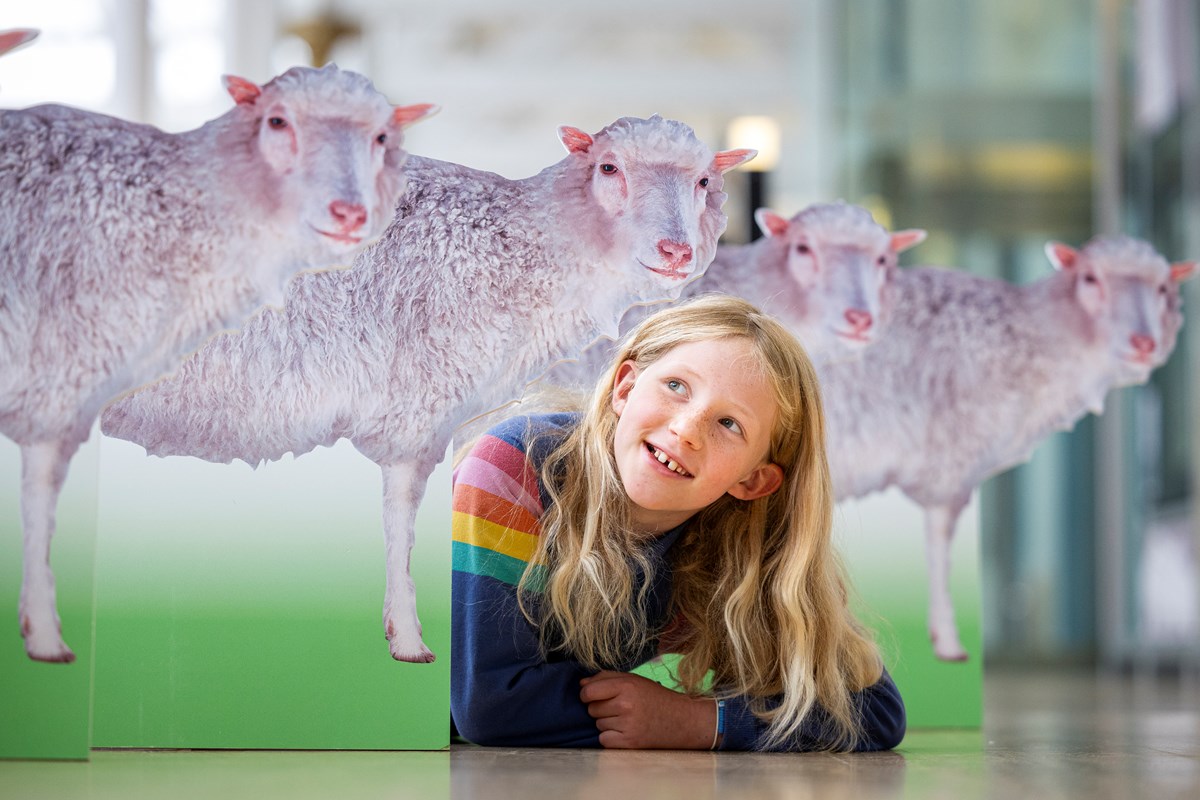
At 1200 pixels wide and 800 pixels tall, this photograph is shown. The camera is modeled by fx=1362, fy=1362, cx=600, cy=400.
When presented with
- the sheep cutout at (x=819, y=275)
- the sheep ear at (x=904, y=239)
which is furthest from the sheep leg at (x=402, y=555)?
the sheep ear at (x=904, y=239)

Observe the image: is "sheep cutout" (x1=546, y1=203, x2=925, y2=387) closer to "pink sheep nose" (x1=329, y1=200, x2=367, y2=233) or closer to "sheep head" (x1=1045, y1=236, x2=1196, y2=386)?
"sheep head" (x1=1045, y1=236, x2=1196, y2=386)

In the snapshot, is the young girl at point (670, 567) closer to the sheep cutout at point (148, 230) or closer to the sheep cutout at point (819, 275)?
the sheep cutout at point (148, 230)

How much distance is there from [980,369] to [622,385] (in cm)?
148

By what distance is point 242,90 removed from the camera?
247cm

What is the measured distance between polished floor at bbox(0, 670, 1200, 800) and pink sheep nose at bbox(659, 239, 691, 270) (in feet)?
3.31

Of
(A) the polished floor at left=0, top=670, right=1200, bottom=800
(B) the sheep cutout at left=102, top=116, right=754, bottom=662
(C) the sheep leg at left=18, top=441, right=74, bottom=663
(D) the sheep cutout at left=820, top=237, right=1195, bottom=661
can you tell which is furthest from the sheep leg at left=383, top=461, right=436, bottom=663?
(D) the sheep cutout at left=820, top=237, right=1195, bottom=661

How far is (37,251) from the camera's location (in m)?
2.24

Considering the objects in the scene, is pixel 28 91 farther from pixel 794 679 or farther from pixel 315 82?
pixel 794 679

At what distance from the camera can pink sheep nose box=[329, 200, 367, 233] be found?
245 centimetres

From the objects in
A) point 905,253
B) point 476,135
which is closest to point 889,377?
point 905,253

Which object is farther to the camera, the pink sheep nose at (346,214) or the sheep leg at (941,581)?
the sheep leg at (941,581)

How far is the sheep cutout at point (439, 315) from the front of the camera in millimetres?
2414

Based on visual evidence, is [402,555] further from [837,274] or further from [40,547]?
[837,274]

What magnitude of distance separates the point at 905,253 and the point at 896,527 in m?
5.12
